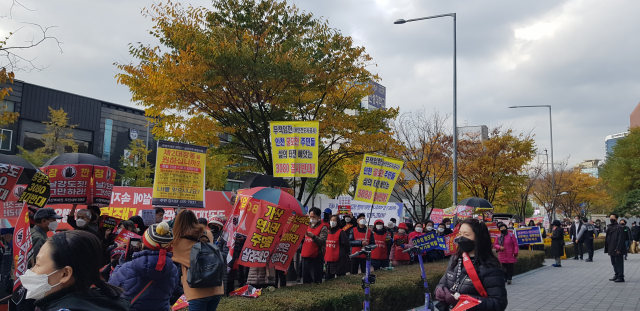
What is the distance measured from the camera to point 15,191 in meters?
7.50

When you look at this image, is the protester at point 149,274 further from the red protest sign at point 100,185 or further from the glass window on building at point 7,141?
the glass window on building at point 7,141

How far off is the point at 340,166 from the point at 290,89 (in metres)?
9.49

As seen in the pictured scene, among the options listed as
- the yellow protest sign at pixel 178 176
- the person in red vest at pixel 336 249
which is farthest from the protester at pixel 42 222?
the person in red vest at pixel 336 249

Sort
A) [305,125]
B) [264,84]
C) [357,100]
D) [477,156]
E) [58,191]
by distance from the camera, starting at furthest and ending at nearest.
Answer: [477,156], [357,100], [264,84], [305,125], [58,191]

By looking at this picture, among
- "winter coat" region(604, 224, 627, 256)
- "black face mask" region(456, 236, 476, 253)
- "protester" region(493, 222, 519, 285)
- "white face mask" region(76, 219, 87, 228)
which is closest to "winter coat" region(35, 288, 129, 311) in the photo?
"black face mask" region(456, 236, 476, 253)

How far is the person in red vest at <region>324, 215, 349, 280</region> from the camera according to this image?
456 inches

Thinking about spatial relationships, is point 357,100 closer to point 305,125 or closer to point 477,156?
point 305,125

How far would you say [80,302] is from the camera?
2459 millimetres

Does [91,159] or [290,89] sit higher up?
[290,89]

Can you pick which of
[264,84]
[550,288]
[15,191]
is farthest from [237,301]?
[550,288]

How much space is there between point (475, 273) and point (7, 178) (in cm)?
636

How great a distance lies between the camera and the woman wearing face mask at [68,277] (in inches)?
99.2

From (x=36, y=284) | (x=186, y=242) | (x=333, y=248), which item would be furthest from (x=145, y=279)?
(x=333, y=248)

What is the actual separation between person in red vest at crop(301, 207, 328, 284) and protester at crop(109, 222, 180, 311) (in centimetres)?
598
